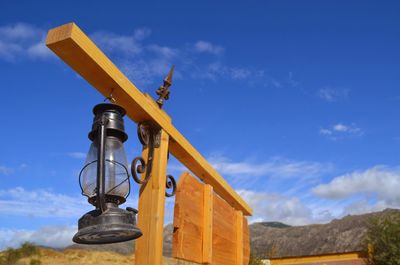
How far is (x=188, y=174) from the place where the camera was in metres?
3.36

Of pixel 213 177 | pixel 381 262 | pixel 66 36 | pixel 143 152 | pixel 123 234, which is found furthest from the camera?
pixel 381 262

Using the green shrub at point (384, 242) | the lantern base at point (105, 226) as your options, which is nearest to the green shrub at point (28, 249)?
the green shrub at point (384, 242)

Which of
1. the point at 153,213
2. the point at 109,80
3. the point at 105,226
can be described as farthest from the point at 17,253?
the point at 105,226

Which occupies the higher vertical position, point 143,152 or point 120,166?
point 143,152

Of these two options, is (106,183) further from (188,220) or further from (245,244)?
(245,244)

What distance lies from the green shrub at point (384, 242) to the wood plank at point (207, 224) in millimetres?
17782

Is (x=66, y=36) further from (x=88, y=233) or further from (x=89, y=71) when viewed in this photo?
(x=88, y=233)

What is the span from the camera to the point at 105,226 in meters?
2.23

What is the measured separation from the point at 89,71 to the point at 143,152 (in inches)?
28.8

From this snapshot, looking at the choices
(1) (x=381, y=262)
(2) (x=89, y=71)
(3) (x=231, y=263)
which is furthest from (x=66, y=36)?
(1) (x=381, y=262)

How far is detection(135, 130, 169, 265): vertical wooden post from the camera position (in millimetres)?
2777

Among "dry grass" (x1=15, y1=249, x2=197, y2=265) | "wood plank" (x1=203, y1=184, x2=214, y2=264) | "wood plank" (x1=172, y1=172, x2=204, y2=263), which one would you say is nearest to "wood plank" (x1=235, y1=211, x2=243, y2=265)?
"wood plank" (x1=203, y1=184, x2=214, y2=264)

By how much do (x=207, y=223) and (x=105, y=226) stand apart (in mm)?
1428

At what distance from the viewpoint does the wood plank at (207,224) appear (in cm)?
342
